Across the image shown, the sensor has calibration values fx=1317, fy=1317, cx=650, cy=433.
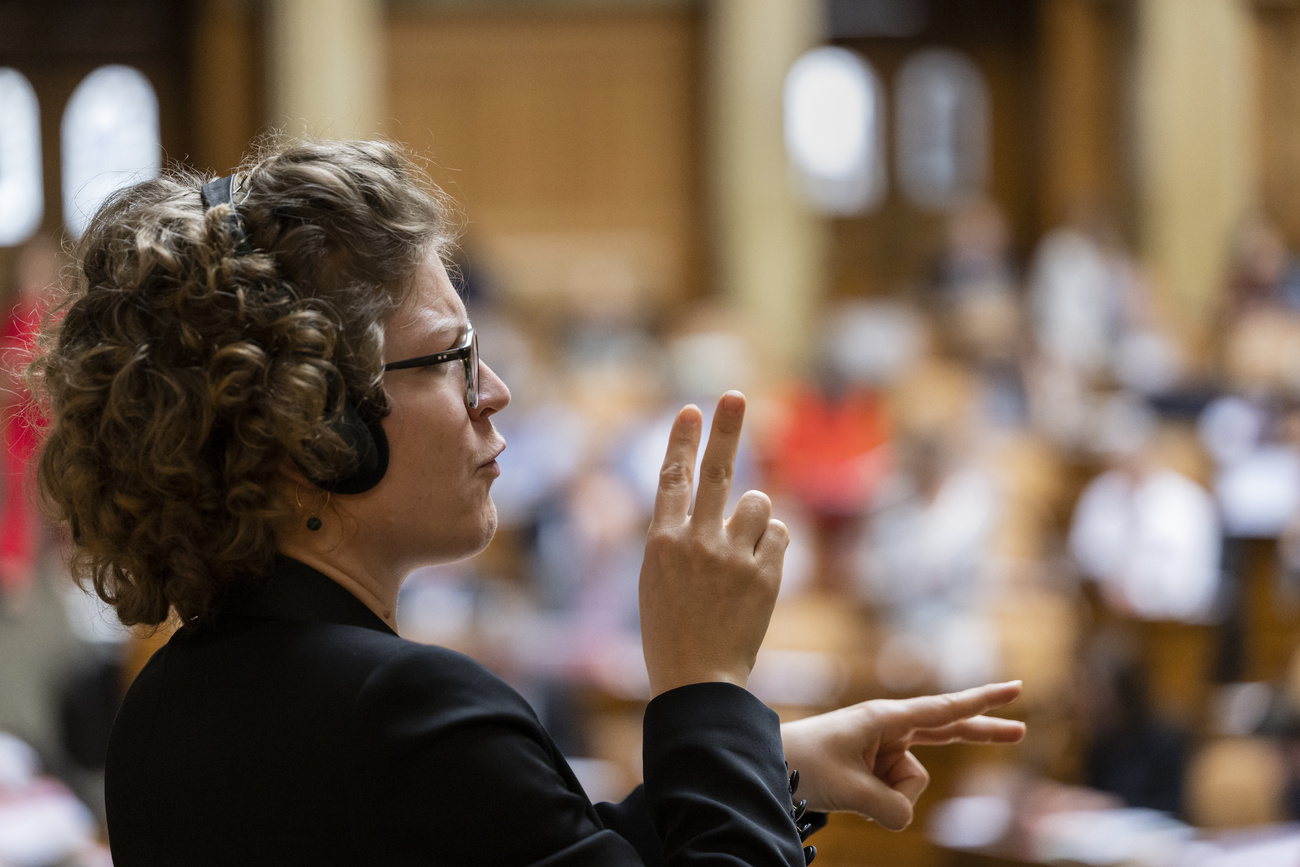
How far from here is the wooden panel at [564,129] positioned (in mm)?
7953

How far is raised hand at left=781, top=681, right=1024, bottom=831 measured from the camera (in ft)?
3.38

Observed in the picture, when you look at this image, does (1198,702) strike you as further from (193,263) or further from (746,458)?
(193,263)

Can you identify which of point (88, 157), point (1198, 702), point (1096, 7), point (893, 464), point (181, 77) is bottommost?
point (1198, 702)

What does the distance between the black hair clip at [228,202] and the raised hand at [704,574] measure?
0.99 feet

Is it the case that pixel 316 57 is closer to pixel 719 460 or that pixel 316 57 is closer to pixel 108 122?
pixel 108 122

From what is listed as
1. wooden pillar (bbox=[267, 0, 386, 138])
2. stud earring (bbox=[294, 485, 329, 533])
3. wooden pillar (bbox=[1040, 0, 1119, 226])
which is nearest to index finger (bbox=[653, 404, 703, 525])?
stud earring (bbox=[294, 485, 329, 533])

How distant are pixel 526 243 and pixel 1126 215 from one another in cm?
354

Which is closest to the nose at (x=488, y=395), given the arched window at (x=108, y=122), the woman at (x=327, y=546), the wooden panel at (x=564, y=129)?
the woman at (x=327, y=546)

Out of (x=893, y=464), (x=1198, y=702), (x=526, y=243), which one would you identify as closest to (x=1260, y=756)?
(x=1198, y=702)

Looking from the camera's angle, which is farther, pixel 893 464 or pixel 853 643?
pixel 893 464

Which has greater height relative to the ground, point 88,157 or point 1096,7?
point 1096,7

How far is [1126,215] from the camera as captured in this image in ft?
25.1

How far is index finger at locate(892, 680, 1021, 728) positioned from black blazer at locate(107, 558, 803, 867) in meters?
0.22

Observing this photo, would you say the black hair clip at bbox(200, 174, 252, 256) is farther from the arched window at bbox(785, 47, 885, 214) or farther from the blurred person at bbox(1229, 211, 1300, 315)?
the arched window at bbox(785, 47, 885, 214)
